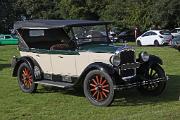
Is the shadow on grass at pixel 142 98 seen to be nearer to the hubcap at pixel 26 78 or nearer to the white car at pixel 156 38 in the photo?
the hubcap at pixel 26 78

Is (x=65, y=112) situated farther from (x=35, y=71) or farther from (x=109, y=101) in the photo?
(x=35, y=71)

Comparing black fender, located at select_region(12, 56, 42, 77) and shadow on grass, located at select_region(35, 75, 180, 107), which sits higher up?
black fender, located at select_region(12, 56, 42, 77)

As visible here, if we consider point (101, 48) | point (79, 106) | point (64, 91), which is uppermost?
point (101, 48)

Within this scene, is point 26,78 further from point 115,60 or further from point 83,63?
point 115,60

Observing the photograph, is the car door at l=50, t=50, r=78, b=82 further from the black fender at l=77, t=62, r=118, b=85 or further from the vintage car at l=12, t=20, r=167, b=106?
the black fender at l=77, t=62, r=118, b=85

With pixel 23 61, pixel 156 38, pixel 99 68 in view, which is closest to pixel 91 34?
pixel 99 68

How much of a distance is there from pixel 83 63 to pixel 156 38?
27.6m

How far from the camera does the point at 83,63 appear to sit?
10.9m

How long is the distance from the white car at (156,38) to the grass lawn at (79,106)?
80.7 feet

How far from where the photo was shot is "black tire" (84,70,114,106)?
10055 millimetres

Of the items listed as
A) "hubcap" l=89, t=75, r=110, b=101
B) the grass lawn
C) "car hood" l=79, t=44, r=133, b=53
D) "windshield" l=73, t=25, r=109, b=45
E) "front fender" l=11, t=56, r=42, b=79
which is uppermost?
"windshield" l=73, t=25, r=109, b=45

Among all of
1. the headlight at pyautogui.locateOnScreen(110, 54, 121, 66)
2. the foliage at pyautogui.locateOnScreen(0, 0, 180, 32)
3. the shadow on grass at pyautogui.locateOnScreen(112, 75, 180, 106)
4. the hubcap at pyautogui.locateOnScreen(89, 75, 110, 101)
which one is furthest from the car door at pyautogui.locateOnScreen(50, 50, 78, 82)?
the foliage at pyautogui.locateOnScreen(0, 0, 180, 32)

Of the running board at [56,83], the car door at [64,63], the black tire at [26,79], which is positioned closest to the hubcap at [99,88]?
the running board at [56,83]

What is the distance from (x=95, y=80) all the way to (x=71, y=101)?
0.90m
